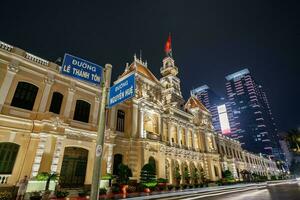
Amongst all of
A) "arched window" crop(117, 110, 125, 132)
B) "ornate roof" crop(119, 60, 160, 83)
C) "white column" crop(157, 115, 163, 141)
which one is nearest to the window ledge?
"arched window" crop(117, 110, 125, 132)

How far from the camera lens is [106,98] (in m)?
5.92

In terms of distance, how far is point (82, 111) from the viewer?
19734mm

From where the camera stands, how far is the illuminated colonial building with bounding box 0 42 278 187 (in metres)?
14.6

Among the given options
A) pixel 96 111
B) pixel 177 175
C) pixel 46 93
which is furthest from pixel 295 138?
pixel 46 93

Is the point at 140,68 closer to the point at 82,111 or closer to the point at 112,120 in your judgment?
the point at 112,120

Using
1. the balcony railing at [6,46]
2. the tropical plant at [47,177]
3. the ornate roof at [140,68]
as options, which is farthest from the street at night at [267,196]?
the ornate roof at [140,68]

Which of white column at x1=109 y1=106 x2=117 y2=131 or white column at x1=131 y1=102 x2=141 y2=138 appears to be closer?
white column at x1=109 y1=106 x2=117 y2=131

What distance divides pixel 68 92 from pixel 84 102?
2103 millimetres

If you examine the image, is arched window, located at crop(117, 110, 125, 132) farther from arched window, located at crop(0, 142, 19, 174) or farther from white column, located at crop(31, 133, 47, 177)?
arched window, located at crop(0, 142, 19, 174)

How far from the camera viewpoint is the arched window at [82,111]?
63.1ft

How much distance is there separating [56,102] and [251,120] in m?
163

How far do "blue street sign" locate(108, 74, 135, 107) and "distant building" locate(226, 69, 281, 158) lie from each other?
527 feet

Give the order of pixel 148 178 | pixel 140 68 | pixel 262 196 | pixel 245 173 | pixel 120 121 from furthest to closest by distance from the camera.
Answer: pixel 245 173 → pixel 140 68 → pixel 120 121 → pixel 148 178 → pixel 262 196

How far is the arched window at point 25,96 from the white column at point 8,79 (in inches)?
30.4
